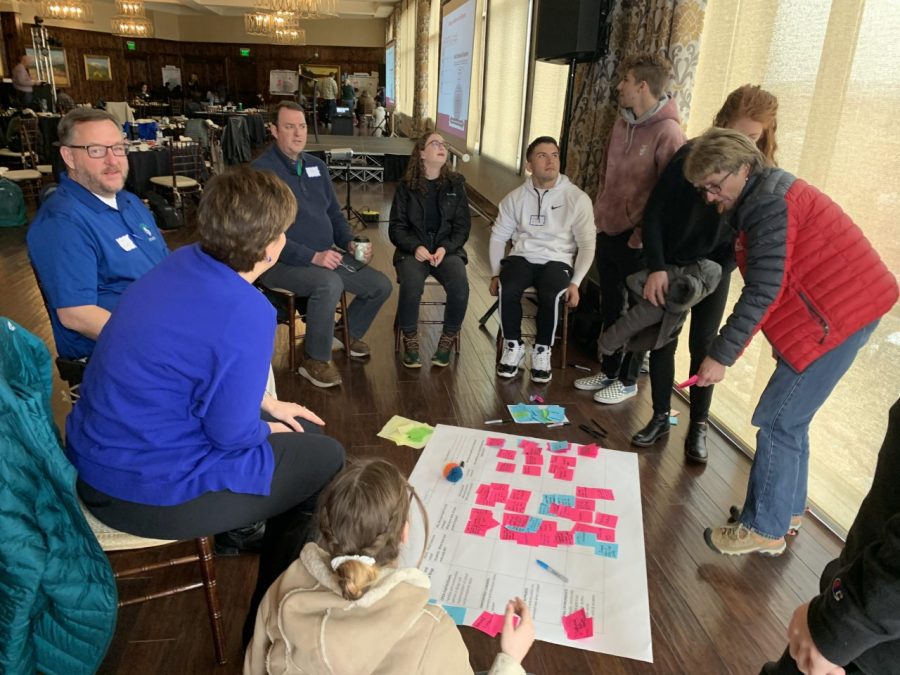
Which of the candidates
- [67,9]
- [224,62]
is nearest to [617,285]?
[67,9]

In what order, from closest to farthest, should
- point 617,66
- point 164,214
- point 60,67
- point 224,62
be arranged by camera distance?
point 617,66, point 164,214, point 60,67, point 224,62

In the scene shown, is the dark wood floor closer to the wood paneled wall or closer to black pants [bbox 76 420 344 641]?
black pants [bbox 76 420 344 641]

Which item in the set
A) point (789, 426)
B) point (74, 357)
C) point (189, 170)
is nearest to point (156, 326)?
point (74, 357)

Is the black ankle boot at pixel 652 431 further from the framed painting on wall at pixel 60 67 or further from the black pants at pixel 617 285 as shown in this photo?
the framed painting on wall at pixel 60 67

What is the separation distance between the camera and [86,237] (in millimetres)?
1874

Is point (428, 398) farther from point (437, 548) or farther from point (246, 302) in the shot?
point (246, 302)

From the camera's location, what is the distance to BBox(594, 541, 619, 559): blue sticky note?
1914 millimetres

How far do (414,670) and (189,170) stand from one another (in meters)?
6.90

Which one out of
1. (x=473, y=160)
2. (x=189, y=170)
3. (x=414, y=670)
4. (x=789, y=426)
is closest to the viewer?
(x=414, y=670)

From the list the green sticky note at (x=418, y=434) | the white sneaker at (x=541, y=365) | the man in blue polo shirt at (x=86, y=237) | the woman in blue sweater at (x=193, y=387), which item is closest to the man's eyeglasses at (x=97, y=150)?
the man in blue polo shirt at (x=86, y=237)

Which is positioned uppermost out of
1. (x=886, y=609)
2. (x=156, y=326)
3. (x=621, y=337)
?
(x=156, y=326)

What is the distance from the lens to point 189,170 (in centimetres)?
676

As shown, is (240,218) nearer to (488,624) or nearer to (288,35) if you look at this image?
(488,624)

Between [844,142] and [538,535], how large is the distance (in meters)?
1.71
